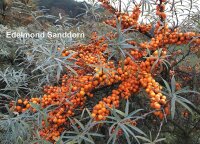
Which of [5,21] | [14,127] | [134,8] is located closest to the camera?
[14,127]

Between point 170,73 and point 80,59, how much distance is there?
0.65 meters

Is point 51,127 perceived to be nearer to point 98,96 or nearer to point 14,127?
point 14,127

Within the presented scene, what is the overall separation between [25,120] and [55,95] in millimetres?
213

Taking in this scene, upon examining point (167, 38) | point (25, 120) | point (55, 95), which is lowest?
point (25, 120)

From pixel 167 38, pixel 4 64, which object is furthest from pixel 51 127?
pixel 4 64

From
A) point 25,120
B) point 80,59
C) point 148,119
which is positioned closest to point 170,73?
point 148,119

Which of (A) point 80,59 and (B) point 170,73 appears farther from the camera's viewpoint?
(B) point 170,73

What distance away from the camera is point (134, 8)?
198cm

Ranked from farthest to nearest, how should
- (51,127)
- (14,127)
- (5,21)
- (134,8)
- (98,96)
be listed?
(5,21)
(134,8)
(98,96)
(51,127)
(14,127)

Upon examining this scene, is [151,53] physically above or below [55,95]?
above

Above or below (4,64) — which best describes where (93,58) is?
above

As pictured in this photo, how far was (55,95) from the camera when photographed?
164cm

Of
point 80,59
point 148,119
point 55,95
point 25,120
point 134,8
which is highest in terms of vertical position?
point 134,8

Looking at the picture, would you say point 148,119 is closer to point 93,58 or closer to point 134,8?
point 93,58
